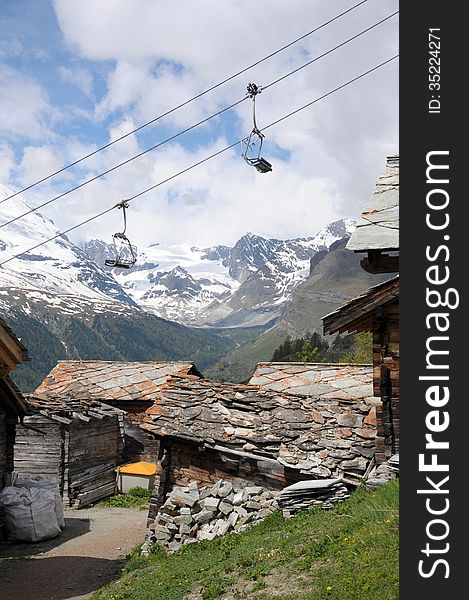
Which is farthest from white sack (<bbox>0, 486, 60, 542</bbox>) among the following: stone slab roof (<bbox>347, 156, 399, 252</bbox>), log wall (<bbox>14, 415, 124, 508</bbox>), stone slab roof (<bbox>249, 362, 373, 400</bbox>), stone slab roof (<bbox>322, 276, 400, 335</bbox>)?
stone slab roof (<bbox>347, 156, 399, 252</bbox>)

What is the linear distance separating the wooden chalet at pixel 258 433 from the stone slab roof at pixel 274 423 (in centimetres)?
2

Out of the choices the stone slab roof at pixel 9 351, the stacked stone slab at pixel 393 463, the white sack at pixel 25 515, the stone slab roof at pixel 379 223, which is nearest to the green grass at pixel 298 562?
the stacked stone slab at pixel 393 463

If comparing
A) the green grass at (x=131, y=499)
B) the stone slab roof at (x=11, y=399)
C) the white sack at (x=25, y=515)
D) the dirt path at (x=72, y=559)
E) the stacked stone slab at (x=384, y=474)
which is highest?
the stone slab roof at (x=11, y=399)

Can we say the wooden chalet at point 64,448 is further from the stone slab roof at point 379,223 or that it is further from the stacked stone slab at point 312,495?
the stone slab roof at point 379,223

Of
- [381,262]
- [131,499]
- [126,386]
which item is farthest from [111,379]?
[381,262]

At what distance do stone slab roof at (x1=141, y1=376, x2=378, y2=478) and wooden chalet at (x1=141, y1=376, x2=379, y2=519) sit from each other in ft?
0.07

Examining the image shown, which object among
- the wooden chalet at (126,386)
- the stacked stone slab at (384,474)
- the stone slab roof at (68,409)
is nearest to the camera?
the stacked stone slab at (384,474)

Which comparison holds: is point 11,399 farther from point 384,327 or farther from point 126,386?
point 126,386

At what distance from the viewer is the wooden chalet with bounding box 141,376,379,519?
14023 mm

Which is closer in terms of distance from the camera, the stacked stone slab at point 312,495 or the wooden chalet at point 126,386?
the stacked stone slab at point 312,495

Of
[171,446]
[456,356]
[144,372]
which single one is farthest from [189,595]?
[144,372]

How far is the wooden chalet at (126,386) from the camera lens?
30.4 m

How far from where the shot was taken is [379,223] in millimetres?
9898

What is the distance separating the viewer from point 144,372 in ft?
113
